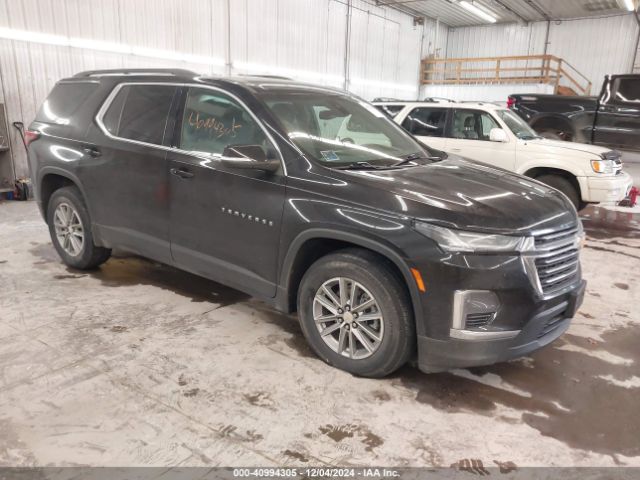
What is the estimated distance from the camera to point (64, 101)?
15.1 feet

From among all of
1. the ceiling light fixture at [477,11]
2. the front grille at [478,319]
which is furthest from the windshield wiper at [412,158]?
the ceiling light fixture at [477,11]

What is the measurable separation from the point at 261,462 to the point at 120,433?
2.43ft

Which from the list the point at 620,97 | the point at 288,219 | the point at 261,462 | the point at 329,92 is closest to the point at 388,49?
the point at 620,97

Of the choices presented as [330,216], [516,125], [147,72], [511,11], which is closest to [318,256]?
[330,216]

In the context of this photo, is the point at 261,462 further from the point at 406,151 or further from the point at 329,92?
the point at 329,92

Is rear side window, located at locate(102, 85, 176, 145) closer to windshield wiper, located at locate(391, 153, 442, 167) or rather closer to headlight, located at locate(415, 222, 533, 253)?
windshield wiper, located at locate(391, 153, 442, 167)

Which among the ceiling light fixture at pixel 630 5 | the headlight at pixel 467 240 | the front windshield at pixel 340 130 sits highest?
the ceiling light fixture at pixel 630 5

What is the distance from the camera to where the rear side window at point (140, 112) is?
3793mm

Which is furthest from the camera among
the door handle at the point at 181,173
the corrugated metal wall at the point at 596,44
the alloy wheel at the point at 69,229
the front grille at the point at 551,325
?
the corrugated metal wall at the point at 596,44

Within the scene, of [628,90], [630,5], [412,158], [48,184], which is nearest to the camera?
[412,158]

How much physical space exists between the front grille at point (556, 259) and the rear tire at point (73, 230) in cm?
373

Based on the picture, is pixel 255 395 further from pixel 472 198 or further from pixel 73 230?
pixel 73 230

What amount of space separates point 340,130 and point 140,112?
1.65m

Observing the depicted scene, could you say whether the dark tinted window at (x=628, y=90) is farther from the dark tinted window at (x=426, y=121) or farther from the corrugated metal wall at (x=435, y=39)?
the corrugated metal wall at (x=435, y=39)
